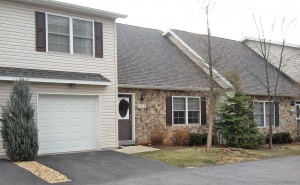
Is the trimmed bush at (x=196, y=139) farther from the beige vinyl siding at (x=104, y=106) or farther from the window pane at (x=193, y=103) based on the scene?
the beige vinyl siding at (x=104, y=106)

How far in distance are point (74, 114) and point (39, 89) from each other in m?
1.70

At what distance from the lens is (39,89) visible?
12570 millimetres

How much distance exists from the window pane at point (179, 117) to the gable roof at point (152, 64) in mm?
1279

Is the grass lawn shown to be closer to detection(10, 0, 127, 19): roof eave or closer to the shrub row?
the shrub row

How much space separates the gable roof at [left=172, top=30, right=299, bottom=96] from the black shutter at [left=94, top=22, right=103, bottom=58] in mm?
6717

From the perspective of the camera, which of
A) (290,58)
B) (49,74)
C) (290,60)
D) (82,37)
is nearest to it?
(49,74)

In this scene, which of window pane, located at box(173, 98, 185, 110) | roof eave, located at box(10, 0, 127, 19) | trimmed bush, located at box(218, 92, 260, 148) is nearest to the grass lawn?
trimmed bush, located at box(218, 92, 260, 148)

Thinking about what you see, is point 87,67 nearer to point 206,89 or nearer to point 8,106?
point 8,106

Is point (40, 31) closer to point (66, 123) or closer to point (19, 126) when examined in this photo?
point (66, 123)

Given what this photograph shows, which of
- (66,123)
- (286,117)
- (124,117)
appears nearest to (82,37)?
(66,123)

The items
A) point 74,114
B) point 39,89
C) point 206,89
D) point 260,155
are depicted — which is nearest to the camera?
point 39,89

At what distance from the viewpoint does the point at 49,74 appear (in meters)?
12.6

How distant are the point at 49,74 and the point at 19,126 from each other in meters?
2.28

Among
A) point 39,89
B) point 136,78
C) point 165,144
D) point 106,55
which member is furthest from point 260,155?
point 39,89
